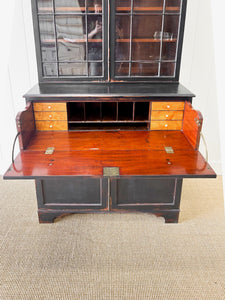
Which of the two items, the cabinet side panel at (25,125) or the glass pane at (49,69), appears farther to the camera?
the glass pane at (49,69)

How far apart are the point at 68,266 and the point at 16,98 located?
5.64ft

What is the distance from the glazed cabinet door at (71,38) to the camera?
2.16 metres

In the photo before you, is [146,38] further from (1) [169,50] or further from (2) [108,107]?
(2) [108,107]

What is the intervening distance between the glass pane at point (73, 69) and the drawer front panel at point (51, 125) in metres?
0.45

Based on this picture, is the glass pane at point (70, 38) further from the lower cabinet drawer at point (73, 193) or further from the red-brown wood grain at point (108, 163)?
the lower cabinet drawer at point (73, 193)

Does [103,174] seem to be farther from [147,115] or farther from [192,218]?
[192,218]

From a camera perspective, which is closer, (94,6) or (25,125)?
(25,125)

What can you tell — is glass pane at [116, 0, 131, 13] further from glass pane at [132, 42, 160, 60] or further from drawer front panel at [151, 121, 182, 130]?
drawer front panel at [151, 121, 182, 130]

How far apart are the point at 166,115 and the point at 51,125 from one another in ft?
3.18

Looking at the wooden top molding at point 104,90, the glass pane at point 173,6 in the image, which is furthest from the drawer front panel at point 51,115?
the glass pane at point 173,6

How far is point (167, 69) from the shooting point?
2.38 meters

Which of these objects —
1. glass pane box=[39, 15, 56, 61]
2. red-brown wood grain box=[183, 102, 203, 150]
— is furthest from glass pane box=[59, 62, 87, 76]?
red-brown wood grain box=[183, 102, 203, 150]

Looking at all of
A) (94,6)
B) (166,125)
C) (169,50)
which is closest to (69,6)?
(94,6)

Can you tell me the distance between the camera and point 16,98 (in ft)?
8.93
